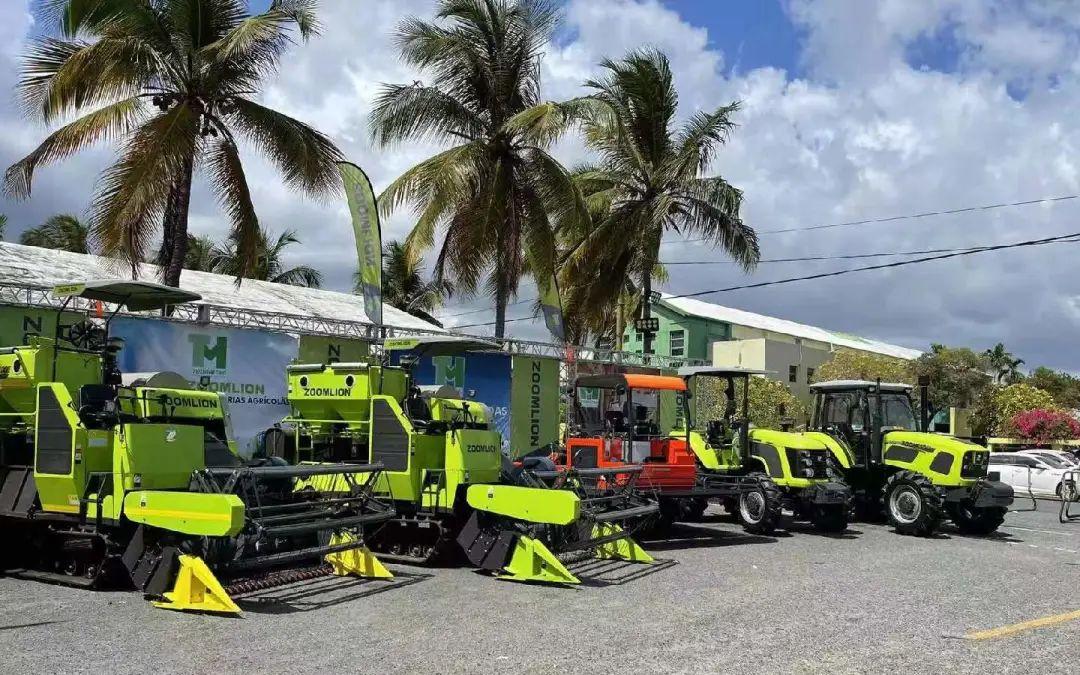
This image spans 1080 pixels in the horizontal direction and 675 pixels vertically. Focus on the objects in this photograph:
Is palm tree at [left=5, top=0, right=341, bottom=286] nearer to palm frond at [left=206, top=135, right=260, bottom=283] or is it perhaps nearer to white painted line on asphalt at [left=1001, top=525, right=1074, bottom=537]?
palm frond at [left=206, top=135, right=260, bottom=283]

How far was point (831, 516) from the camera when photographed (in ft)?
49.3

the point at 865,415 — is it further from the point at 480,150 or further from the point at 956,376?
the point at 956,376

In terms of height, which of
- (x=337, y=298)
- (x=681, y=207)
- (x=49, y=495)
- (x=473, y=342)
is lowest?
(x=49, y=495)

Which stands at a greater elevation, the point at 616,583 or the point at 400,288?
the point at 400,288

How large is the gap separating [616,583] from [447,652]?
3411 millimetres

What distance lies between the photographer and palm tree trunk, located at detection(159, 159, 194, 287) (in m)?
16.5

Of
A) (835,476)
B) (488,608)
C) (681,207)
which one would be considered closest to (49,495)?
(488,608)

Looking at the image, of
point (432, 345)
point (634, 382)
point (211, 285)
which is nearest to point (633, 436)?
point (634, 382)

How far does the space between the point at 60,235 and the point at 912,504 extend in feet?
109

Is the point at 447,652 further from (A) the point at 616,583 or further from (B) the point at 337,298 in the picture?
(B) the point at 337,298

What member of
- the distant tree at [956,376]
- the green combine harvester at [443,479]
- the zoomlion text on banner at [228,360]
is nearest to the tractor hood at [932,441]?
the green combine harvester at [443,479]

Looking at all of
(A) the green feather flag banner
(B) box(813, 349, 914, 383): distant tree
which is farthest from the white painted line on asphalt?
(B) box(813, 349, 914, 383): distant tree

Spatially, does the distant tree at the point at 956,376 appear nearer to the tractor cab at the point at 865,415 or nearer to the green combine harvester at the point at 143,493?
the tractor cab at the point at 865,415

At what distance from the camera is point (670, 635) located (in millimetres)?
7691
